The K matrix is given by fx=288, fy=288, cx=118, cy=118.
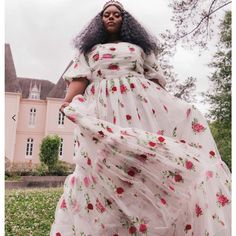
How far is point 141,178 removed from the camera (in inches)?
57.6

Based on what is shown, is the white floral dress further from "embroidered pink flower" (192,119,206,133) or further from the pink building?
the pink building

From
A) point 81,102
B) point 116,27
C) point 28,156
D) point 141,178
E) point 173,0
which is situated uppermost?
point 173,0

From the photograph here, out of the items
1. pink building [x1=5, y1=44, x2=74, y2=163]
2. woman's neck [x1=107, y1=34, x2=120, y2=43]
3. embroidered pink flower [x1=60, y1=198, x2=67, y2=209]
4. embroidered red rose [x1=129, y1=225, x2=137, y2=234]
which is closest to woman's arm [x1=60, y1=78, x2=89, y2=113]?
woman's neck [x1=107, y1=34, x2=120, y2=43]

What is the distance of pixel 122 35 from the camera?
2.16 meters

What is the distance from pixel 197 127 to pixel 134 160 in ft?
1.79

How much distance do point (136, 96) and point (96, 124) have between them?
42cm

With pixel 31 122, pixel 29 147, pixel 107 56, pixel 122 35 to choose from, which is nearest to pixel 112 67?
pixel 107 56

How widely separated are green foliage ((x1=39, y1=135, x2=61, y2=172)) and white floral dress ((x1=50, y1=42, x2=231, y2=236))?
12423mm

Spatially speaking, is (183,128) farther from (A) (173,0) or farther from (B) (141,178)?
(A) (173,0)

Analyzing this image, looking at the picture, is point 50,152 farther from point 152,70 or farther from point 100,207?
point 100,207

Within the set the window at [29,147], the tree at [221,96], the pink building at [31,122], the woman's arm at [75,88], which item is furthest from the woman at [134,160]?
the window at [29,147]

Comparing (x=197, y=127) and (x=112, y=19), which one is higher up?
(x=112, y=19)
